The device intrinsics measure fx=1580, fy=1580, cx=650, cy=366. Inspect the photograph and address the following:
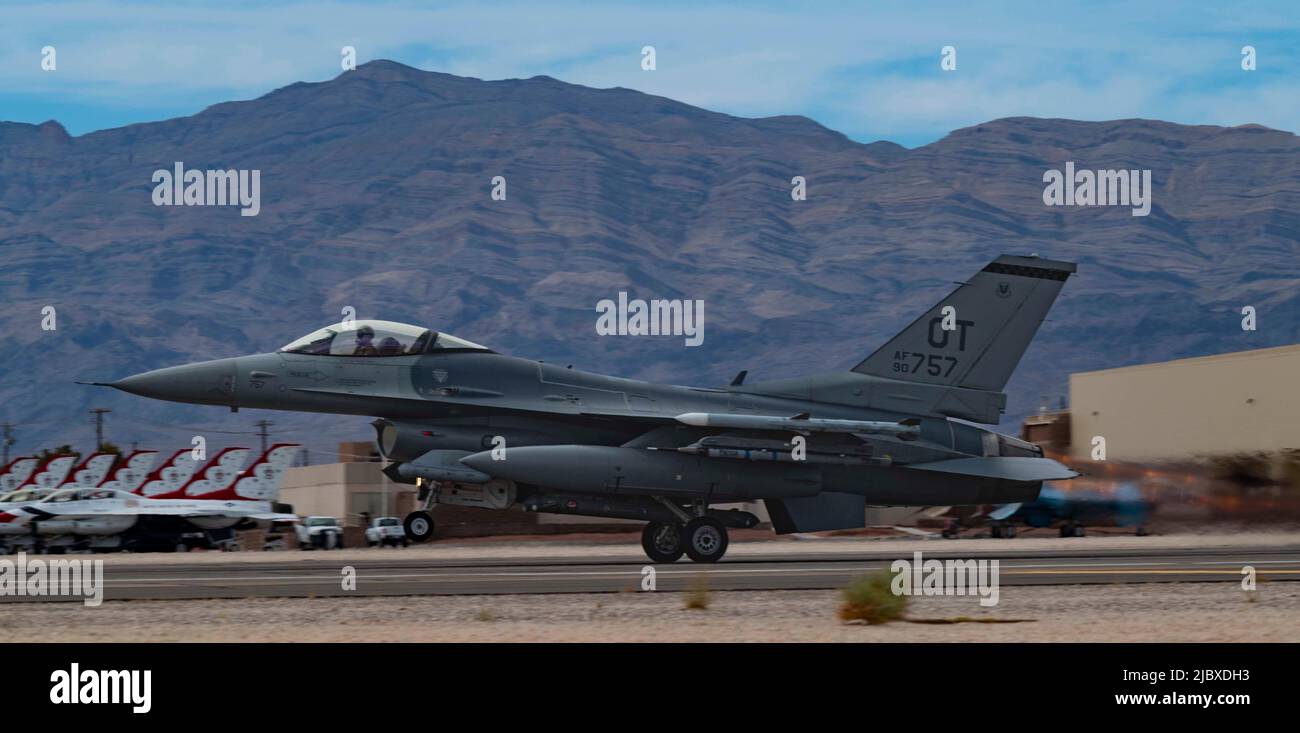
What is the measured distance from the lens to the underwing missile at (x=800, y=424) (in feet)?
81.8

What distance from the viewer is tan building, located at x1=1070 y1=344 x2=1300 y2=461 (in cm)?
3756

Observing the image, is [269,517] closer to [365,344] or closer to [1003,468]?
[365,344]

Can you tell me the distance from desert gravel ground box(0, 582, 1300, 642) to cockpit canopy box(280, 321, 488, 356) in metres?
7.03

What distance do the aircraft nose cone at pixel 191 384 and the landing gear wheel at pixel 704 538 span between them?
7.78 metres

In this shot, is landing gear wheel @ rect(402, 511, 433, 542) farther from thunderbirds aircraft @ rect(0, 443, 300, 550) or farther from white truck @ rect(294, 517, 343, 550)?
white truck @ rect(294, 517, 343, 550)

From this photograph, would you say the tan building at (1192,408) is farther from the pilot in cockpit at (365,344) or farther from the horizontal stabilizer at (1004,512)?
the pilot in cockpit at (365,344)

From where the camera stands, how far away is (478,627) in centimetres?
1597

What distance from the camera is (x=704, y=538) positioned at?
26.1 metres

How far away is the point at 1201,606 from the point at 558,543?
3132cm

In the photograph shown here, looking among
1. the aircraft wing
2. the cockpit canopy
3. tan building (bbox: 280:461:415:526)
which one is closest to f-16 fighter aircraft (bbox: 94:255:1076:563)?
the cockpit canopy

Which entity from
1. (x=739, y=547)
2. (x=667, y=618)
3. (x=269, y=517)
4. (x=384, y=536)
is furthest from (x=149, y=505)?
(x=667, y=618)

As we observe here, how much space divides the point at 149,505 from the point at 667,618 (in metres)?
30.5
